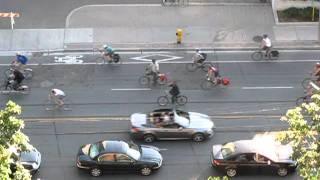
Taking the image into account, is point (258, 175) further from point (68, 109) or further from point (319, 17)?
point (319, 17)

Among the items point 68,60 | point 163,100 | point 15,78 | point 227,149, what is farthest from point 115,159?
point 68,60

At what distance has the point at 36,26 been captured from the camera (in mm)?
36656

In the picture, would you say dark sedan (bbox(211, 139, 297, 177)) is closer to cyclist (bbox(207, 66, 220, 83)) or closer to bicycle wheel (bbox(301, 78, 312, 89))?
cyclist (bbox(207, 66, 220, 83))

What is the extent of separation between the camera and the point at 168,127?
1046 inches

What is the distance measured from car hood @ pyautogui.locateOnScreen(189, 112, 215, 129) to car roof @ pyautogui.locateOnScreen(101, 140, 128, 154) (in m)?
3.36

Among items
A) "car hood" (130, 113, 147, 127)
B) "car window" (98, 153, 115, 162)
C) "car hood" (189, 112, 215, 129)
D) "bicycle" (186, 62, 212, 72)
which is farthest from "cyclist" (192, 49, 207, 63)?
"car window" (98, 153, 115, 162)

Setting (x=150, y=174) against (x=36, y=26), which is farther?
(x=36, y=26)

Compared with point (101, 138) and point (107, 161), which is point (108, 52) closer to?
point (101, 138)

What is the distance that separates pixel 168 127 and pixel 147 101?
3600mm

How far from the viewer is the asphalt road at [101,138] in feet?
81.5

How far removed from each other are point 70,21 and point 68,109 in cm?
944

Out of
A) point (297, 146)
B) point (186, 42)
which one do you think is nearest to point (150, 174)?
point (297, 146)

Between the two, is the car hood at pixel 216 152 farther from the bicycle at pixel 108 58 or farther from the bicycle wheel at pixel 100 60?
the bicycle wheel at pixel 100 60

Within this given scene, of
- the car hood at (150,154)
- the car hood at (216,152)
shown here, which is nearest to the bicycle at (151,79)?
the car hood at (150,154)
